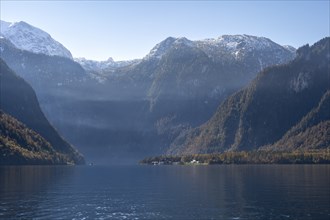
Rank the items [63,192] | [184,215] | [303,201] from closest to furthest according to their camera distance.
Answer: [184,215]
[303,201]
[63,192]

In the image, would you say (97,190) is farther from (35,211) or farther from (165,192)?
(35,211)

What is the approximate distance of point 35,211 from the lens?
9244cm

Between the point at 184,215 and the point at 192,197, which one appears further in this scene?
the point at 192,197

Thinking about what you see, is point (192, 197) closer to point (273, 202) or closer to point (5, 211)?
point (273, 202)

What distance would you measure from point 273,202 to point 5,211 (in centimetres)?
5462

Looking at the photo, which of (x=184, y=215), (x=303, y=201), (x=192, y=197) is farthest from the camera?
(x=192, y=197)

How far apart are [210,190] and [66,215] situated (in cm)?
5304

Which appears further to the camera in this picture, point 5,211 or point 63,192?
point 63,192

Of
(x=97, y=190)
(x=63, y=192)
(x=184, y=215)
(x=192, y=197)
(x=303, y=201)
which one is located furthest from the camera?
(x=97, y=190)

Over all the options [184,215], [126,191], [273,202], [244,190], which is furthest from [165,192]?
[184,215]

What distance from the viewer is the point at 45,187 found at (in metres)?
143

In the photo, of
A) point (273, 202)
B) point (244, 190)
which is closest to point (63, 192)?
point (244, 190)

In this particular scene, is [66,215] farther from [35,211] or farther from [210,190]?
[210,190]

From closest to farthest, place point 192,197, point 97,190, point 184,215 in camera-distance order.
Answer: point 184,215 < point 192,197 < point 97,190
